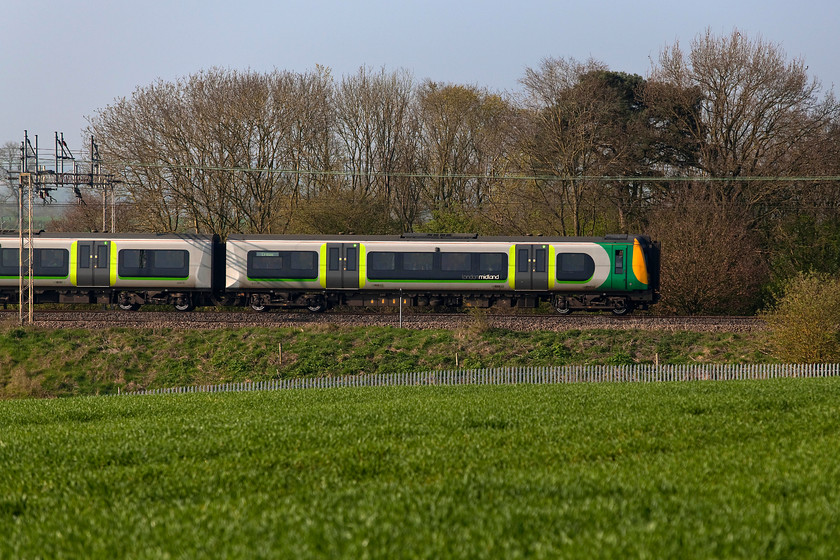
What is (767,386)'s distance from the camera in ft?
51.9

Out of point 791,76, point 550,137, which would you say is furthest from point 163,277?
point 791,76

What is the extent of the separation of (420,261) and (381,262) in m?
1.49

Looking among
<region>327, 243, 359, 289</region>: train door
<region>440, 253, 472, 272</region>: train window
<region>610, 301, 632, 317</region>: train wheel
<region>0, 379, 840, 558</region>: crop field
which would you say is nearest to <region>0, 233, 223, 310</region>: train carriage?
<region>327, 243, 359, 289</region>: train door

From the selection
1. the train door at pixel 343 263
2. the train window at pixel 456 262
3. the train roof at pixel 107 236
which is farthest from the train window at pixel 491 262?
the train roof at pixel 107 236

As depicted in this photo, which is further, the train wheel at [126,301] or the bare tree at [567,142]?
the bare tree at [567,142]

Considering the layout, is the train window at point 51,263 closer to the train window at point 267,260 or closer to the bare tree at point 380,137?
the train window at point 267,260

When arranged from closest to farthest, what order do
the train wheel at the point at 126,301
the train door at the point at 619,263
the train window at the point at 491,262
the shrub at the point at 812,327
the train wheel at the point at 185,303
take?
the shrub at the point at 812,327, the train door at the point at 619,263, the train window at the point at 491,262, the train wheel at the point at 126,301, the train wheel at the point at 185,303

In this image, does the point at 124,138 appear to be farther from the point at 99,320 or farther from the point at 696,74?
the point at 696,74

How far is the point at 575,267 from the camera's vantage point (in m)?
30.3

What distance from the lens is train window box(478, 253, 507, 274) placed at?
100.0ft

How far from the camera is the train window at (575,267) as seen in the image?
30203 mm

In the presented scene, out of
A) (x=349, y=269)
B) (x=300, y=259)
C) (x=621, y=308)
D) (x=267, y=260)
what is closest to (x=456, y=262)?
(x=349, y=269)

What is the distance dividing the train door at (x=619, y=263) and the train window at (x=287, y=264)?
37.0ft

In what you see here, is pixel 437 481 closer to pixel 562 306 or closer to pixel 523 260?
pixel 523 260
